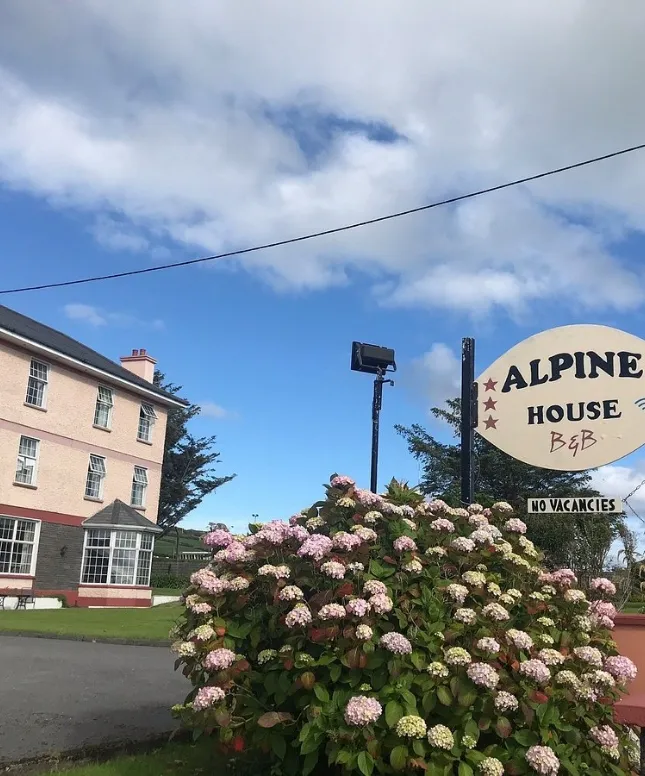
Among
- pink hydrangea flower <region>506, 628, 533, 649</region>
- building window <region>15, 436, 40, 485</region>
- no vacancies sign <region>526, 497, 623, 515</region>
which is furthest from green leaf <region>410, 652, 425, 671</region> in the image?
building window <region>15, 436, 40, 485</region>

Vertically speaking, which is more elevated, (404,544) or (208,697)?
(404,544)

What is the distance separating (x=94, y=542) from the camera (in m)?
29.3

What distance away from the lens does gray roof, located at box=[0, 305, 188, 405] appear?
26.6m

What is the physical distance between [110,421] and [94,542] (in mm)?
4851

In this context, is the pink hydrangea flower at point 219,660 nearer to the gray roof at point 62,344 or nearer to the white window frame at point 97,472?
the gray roof at point 62,344

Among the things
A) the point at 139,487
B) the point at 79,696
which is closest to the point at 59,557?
the point at 139,487

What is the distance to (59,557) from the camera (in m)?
27.9

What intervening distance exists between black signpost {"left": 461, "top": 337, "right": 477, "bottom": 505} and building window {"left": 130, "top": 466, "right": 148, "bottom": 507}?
27104 millimetres

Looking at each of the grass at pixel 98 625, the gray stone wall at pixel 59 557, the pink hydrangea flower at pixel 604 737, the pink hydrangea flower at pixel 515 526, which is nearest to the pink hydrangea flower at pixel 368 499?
the pink hydrangea flower at pixel 515 526

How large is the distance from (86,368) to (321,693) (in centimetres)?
2678

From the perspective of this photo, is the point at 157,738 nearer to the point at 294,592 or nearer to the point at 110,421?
the point at 294,592

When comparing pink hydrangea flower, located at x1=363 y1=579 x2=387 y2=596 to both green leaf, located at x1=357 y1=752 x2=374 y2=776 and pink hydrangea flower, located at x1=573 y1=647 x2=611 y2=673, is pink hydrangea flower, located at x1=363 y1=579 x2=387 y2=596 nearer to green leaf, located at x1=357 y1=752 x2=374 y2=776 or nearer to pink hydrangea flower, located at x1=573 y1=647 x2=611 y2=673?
green leaf, located at x1=357 y1=752 x2=374 y2=776

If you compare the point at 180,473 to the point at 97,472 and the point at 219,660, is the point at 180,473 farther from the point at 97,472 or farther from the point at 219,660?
the point at 219,660

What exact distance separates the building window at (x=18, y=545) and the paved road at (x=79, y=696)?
46.3 feet
